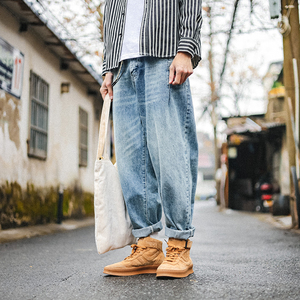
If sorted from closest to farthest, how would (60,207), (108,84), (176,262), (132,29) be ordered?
A: (176,262) < (132,29) < (108,84) < (60,207)

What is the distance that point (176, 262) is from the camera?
2021 millimetres

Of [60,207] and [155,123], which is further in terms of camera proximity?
[60,207]

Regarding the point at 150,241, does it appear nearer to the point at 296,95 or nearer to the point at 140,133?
the point at 140,133

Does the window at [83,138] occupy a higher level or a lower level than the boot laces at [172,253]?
higher

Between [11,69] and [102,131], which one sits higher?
[11,69]

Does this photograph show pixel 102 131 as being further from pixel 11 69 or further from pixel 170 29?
pixel 11 69

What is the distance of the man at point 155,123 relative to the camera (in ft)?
6.95

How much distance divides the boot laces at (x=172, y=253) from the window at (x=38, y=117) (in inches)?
182

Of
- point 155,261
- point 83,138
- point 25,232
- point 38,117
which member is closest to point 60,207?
point 38,117

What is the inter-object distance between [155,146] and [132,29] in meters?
0.70

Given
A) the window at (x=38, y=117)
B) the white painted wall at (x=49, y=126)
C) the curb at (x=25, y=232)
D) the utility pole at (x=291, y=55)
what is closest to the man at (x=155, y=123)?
the curb at (x=25, y=232)

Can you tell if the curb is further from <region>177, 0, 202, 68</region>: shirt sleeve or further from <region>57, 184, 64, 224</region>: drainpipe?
<region>177, 0, 202, 68</region>: shirt sleeve

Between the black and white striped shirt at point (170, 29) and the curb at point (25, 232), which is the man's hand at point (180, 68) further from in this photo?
the curb at point (25, 232)

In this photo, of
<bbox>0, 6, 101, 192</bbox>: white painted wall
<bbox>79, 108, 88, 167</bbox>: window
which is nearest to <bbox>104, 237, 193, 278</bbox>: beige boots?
<bbox>0, 6, 101, 192</bbox>: white painted wall
